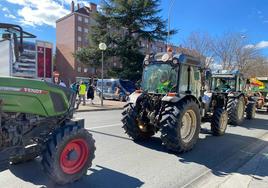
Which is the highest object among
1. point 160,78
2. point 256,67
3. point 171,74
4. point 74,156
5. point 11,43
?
point 256,67

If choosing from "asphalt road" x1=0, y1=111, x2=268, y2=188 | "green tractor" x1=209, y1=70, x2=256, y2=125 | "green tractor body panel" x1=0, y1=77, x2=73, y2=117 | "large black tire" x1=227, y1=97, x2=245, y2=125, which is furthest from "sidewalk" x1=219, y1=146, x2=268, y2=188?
"green tractor" x1=209, y1=70, x2=256, y2=125

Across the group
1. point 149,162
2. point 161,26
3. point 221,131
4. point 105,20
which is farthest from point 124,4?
point 149,162

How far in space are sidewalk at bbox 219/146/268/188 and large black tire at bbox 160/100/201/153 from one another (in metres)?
1.43

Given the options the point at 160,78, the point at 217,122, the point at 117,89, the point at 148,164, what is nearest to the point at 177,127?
the point at 148,164

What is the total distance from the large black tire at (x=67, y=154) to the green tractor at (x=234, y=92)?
794cm

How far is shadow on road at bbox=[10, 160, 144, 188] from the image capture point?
4.52 metres

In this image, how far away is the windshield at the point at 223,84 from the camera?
13391mm

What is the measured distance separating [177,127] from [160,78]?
68.4 inches

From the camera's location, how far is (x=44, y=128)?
15.1ft

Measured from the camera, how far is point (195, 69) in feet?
26.6

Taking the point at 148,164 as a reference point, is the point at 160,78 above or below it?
above

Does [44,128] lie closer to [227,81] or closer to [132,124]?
[132,124]

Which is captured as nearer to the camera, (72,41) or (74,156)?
(74,156)

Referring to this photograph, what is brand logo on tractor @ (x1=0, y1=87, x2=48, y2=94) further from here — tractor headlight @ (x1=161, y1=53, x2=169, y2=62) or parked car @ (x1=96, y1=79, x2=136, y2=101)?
parked car @ (x1=96, y1=79, x2=136, y2=101)
